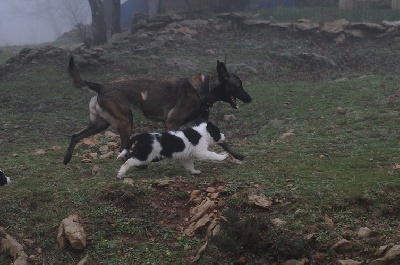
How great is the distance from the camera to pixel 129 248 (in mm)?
5215

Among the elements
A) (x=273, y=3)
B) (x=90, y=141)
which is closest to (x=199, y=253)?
(x=90, y=141)

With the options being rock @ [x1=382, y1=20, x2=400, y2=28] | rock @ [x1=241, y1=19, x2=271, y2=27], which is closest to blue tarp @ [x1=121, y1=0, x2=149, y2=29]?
rock @ [x1=241, y1=19, x2=271, y2=27]

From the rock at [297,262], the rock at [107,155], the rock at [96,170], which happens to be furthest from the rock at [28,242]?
the rock at [107,155]

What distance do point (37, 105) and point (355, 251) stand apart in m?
11.1

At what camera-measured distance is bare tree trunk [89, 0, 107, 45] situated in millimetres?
21814

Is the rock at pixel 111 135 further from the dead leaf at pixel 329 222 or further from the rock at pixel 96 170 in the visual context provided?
the dead leaf at pixel 329 222

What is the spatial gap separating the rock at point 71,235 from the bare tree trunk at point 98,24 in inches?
689

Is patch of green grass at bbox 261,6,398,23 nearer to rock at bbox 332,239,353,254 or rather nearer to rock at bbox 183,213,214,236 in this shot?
rock at bbox 183,213,214,236

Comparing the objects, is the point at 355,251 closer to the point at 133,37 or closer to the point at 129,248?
the point at 129,248

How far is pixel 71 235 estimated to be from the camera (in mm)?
5270

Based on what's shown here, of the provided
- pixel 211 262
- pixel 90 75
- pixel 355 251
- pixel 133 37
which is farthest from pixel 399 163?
pixel 133 37

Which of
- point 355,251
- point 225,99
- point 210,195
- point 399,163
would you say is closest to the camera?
point 355,251

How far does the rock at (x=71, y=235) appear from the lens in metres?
5.24

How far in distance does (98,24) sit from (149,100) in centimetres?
1483
